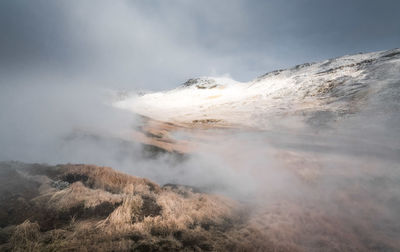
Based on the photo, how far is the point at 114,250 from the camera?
3.15 metres

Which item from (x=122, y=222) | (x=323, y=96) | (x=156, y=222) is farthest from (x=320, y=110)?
(x=122, y=222)

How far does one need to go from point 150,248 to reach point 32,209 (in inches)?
117

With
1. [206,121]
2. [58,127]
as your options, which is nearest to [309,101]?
[206,121]

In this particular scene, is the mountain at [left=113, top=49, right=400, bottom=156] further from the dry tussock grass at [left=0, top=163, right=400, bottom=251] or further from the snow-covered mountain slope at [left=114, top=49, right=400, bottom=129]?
the dry tussock grass at [left=0, top=163, right=400, bottom=251]

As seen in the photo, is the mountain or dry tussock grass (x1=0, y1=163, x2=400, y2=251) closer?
dry tussock grass (x1=0, y1=163, x2=400, y2=251)

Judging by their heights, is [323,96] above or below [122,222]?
above

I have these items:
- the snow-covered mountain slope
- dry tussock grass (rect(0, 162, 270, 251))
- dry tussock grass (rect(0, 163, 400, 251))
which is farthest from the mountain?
dry tussock grass (rect(0, 162, 270, 251))

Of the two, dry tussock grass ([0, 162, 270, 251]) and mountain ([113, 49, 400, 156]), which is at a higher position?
mountain ([113, 49, 400, 156])

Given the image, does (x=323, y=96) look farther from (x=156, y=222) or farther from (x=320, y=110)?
(x=156, y=222)

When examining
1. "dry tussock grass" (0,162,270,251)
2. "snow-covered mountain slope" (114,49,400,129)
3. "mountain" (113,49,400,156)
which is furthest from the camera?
"snow-covered mountain slope" (114,49,400,129)

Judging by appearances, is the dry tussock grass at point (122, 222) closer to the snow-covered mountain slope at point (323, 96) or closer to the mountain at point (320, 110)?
the mountain at point (320, 110)

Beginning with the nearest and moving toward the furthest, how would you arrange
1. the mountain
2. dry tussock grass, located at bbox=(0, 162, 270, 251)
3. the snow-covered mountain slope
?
1. dry tussock grass, located at bbox=(0, 162, 270, 251)
2. the mountain
3. the snow-covered mountain slope

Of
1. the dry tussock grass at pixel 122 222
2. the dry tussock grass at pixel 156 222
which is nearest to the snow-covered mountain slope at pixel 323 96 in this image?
the dry tussock grass at pixel 156 222

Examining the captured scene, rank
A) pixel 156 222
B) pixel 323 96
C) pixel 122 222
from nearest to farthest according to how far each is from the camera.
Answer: pixel 122 222 → pixel 156 222 → pixel 323 96
